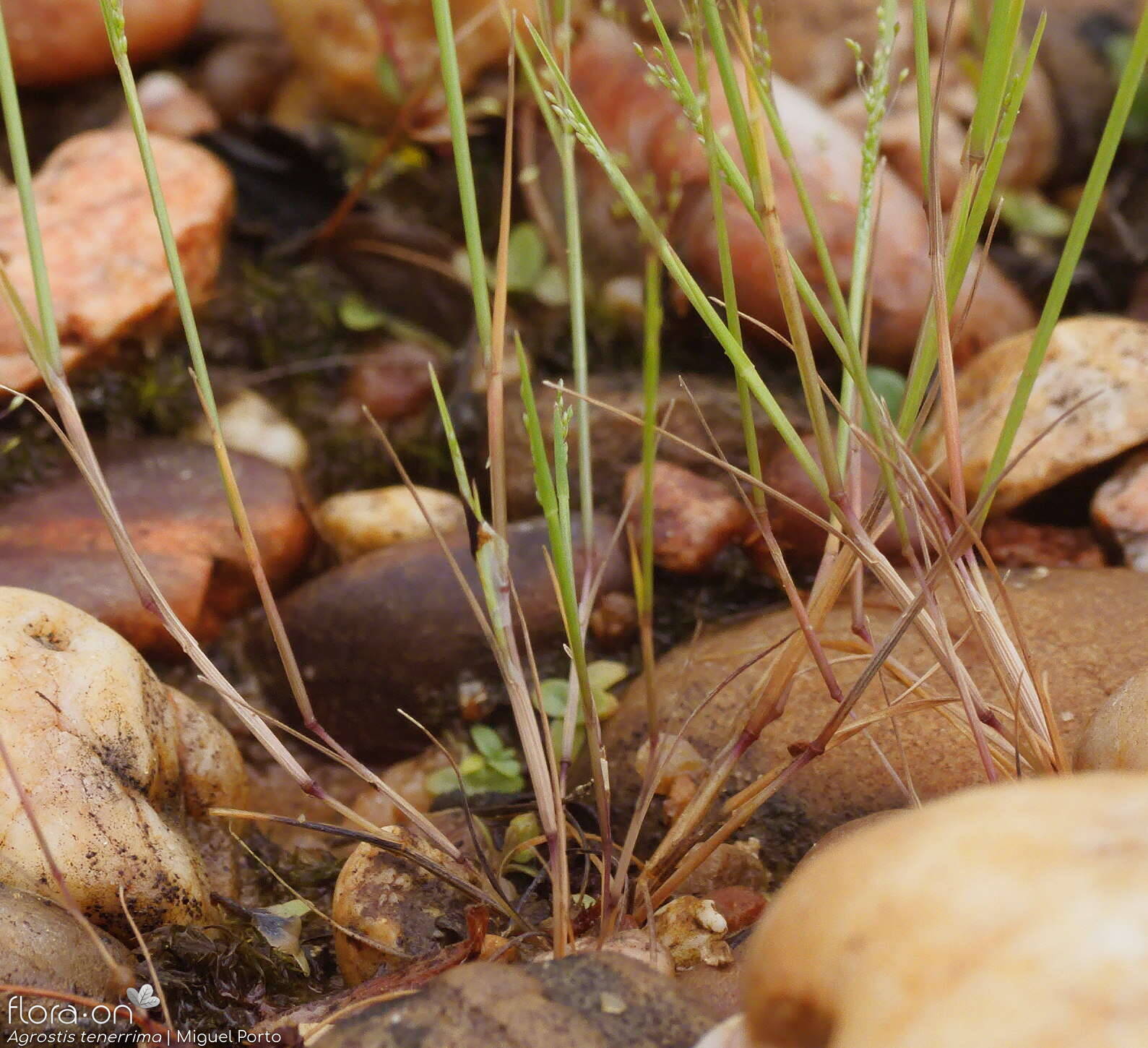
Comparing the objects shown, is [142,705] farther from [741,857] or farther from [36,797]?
[741,857]

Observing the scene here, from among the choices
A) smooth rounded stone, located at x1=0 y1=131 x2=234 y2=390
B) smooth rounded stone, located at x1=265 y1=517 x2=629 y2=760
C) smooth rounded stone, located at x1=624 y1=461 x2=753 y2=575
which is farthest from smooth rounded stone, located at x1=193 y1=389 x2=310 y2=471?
smooth rounded stone, located at x1=624 y1=461 x2=753 y2=575

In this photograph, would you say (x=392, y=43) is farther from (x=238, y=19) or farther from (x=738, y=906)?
(x=738, y=906)

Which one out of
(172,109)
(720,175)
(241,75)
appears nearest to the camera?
(720,175)

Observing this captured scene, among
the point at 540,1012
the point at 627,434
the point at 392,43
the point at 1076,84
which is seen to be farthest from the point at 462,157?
the point at 1076,84

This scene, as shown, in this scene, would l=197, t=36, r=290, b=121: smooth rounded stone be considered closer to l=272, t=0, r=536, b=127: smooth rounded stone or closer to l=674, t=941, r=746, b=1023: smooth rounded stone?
l=272, t=0, r=536, b=127: smooth rounded stone

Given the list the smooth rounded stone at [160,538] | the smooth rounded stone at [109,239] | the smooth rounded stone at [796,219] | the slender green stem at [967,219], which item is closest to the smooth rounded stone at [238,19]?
the smooth rounded stone at [109,239]
